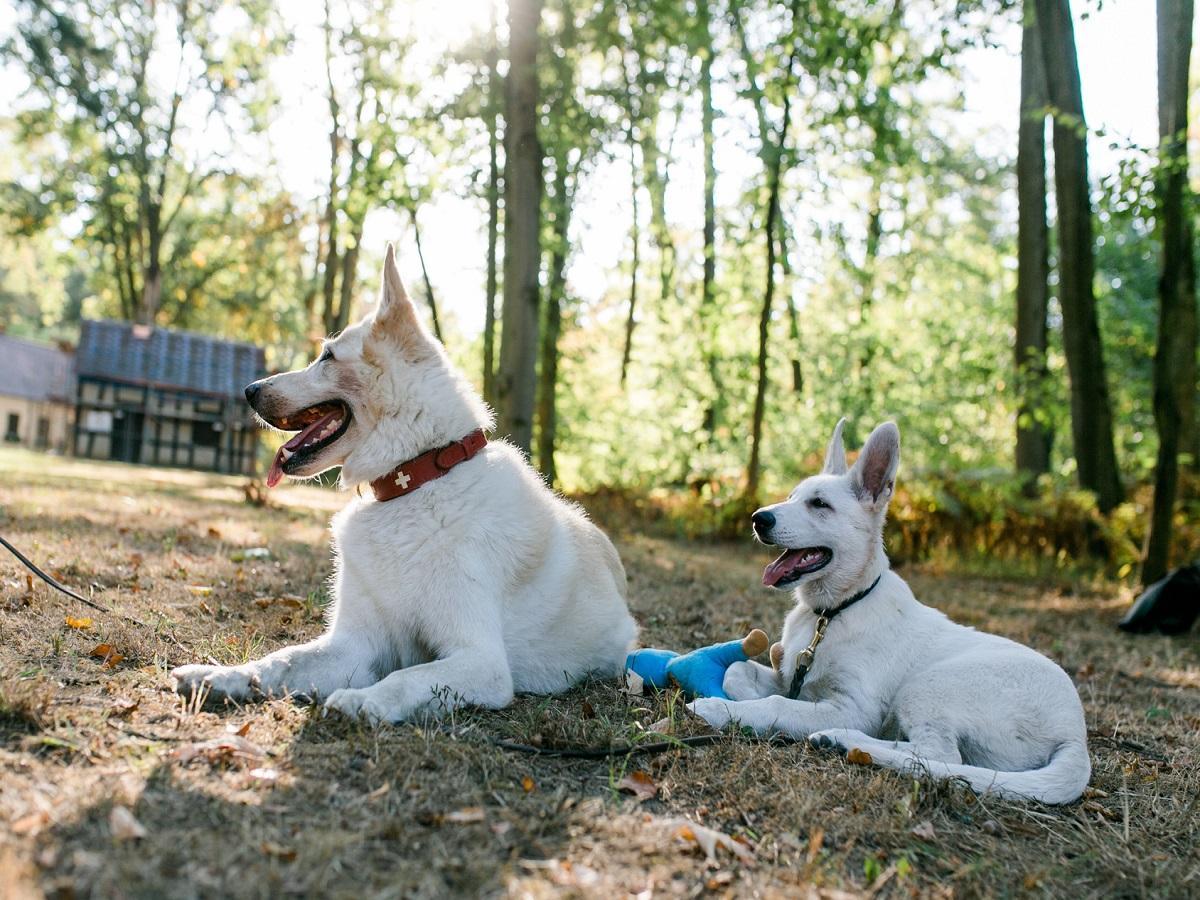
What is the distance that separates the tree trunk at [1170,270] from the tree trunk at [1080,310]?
227 cm

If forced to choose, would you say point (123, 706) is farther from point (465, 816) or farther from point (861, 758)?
point (861, 758)

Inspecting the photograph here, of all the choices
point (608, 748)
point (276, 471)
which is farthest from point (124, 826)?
point (276, 471)

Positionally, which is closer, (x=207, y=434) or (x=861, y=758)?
(x=861, y=758)

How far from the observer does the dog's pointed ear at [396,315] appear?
406cm

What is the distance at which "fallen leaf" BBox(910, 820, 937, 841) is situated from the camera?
3.01m

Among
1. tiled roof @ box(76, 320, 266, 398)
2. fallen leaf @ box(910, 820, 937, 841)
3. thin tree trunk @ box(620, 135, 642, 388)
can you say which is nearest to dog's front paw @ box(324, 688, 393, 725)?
fallen leaf @ box(910, 820, 937, 841)

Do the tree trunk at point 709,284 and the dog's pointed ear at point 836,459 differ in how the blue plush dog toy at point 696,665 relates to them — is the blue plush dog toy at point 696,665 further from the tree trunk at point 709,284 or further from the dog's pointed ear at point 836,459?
the tree trunk at point 709,284

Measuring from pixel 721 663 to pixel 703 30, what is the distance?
13902 mm

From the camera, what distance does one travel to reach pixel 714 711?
4.04m

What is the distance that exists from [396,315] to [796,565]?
2.33m

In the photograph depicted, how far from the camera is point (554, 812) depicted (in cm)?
282

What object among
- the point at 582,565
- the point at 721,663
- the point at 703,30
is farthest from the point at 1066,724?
the point at 703,30

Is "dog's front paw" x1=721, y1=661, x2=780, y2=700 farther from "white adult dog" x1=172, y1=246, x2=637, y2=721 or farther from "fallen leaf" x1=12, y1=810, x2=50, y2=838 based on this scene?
"fallen leaf" x1=12, y1=810, x2=50, y2=838

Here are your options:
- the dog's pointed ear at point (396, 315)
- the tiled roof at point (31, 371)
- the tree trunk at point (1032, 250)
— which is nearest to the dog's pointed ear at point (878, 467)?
the dog's pointed ear at point (396, 315)
